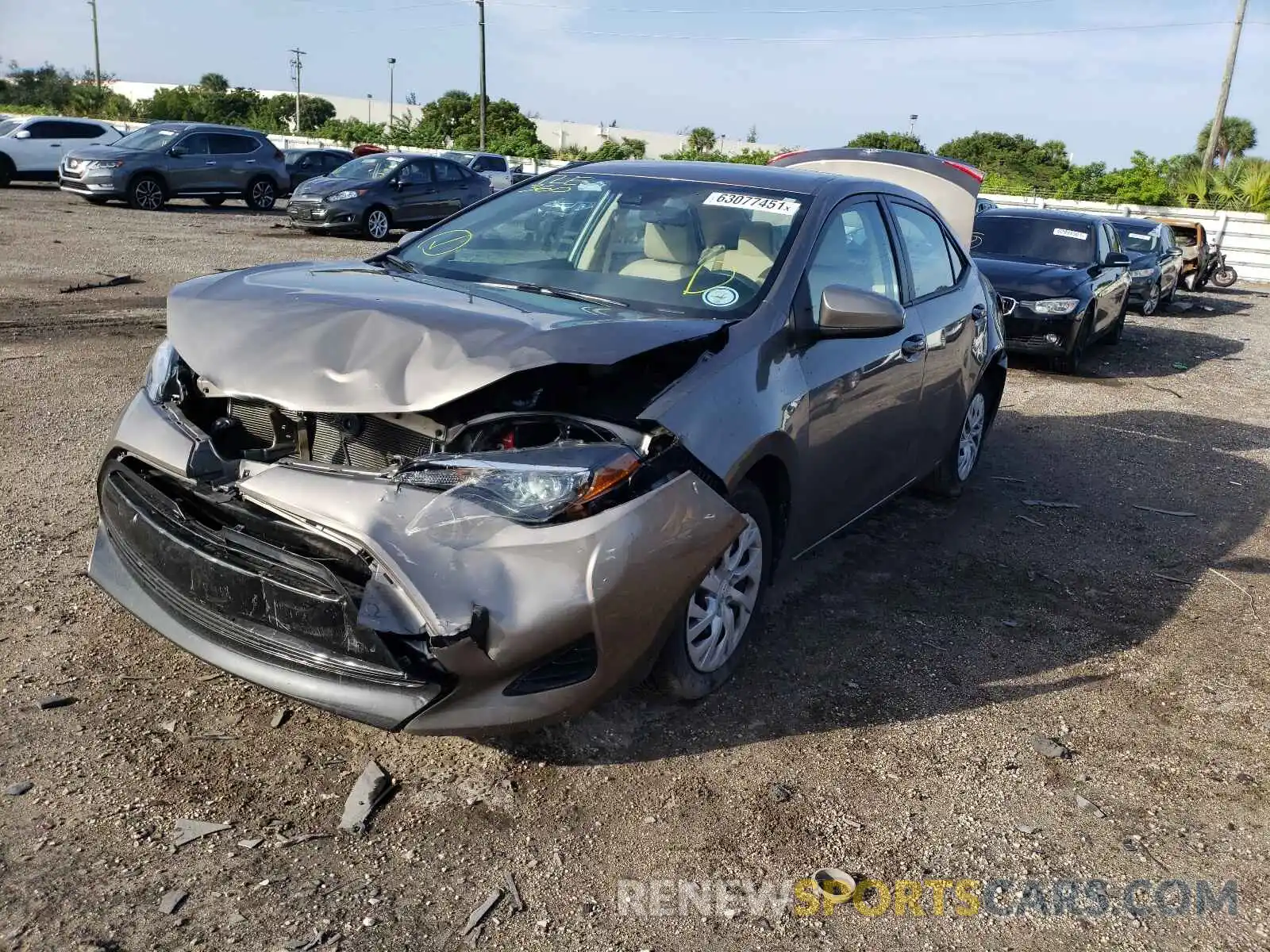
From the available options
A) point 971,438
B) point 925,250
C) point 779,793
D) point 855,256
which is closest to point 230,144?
point 971,438

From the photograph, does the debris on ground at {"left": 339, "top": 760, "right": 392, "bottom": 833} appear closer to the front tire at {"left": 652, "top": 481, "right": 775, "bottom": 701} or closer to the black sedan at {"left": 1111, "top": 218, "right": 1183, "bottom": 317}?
the front tire at {"left": 652, "top": 481, "right": 775, "bottom": 701}

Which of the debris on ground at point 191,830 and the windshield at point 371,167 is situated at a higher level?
the windshield at point 371,167

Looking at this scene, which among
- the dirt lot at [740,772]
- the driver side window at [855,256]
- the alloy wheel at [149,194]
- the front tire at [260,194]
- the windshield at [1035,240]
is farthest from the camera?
the front tire at [260,194]

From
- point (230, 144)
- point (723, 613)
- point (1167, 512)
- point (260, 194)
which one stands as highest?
point (230, 144)

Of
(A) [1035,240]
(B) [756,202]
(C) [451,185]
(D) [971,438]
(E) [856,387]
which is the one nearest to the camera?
(E) [856,387]

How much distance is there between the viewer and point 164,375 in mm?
3594

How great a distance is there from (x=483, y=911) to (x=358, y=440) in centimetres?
132

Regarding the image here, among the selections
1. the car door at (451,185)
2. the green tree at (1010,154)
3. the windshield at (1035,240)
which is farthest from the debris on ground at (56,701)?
the green tree at (1010,154)

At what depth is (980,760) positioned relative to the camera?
11.6 feet

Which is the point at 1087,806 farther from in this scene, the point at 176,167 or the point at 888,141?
the point at 888,141

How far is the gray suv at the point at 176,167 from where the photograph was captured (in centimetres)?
2009

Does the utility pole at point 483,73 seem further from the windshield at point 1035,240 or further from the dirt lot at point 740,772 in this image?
the dirt lot at point 740,772

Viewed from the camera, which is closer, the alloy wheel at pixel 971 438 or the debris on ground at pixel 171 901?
the debris on ground at pixel 171 901

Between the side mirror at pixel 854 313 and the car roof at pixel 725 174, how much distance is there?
754 millimetres
